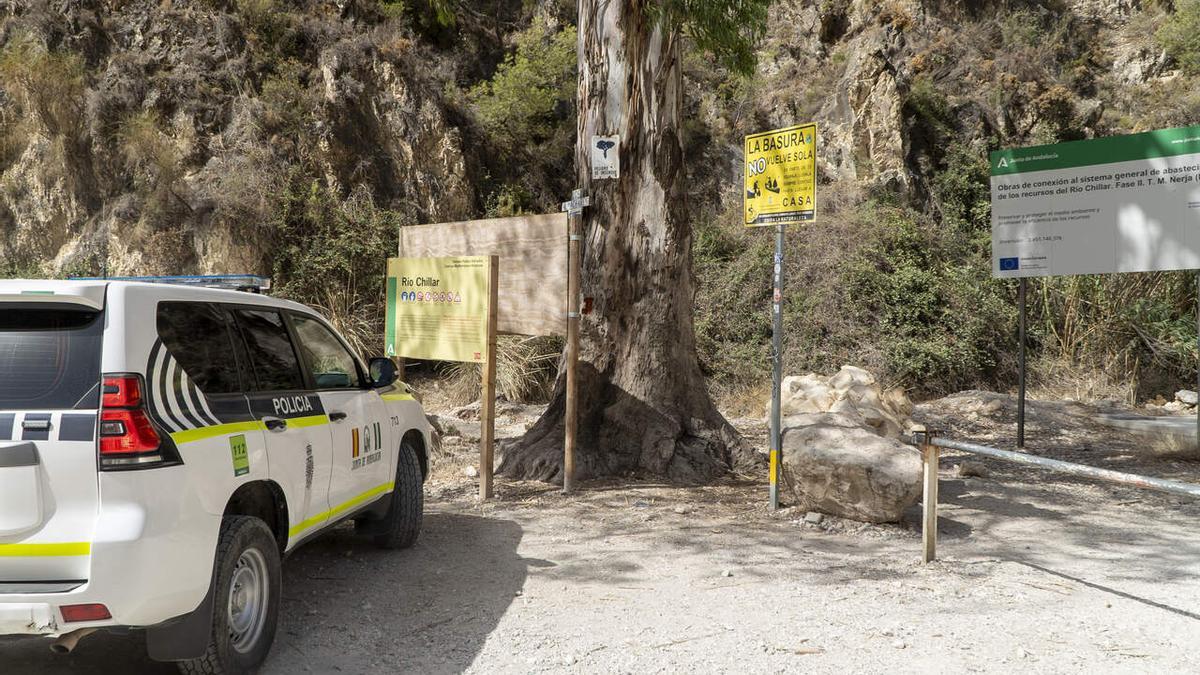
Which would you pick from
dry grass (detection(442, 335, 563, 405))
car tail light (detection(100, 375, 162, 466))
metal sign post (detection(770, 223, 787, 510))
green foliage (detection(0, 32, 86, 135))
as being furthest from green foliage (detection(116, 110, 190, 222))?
car tail light (detection(100, 375, 162, 466))

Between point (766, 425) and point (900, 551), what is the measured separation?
5.38m

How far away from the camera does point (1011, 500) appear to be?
24.0 ft

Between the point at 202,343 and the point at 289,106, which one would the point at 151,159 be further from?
the point at 202,343

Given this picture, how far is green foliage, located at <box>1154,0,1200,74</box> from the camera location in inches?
795

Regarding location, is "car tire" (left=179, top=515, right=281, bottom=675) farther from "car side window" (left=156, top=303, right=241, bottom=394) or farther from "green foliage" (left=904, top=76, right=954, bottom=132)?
"green foliage" (left=904, top=76, right=954, bottom=132)

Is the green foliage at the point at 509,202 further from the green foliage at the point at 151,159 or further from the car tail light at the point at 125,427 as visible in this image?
the car tail light at the point at 125,427

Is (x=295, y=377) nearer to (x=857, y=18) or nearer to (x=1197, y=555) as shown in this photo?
(x=1197, y=555)

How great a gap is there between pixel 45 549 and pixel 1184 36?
24388 mm

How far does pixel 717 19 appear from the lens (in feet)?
26.2

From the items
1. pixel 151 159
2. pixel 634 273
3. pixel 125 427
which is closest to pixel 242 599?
pixel 125 427

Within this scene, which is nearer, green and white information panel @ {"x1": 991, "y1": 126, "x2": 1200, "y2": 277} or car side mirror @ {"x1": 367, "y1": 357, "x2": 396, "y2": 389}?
car side mirror @ {"x1": 367, "y1": 357, "x2": 396, "y2": 389}

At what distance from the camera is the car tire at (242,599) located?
11.6 ft

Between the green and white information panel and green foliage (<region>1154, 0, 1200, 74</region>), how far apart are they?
14196 mm

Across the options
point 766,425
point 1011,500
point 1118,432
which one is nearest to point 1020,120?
point 1118,432
